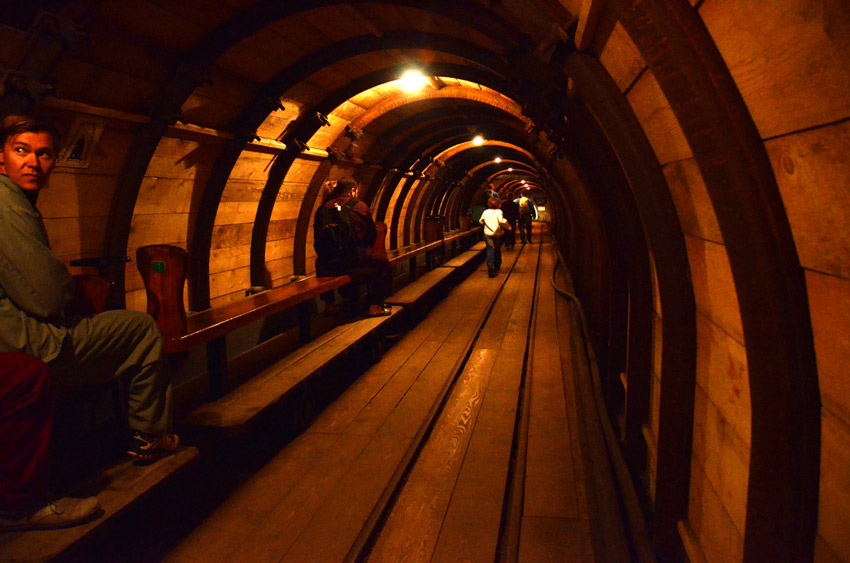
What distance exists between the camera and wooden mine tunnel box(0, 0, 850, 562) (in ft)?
3.89

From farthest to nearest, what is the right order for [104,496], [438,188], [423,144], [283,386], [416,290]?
[438,188]
[423,144]
[416,290]
[283,386]
[104,496]

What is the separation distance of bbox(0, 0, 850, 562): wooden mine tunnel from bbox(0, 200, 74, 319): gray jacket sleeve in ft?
2.40

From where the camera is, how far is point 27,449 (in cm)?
193

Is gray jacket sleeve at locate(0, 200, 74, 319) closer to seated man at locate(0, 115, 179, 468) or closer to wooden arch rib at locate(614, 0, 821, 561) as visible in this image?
seated man at locate(0, 115, 179, 468)

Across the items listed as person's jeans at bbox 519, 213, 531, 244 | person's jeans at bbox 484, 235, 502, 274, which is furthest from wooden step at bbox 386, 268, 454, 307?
person's jeans at bbox 519, 213, 531, 244

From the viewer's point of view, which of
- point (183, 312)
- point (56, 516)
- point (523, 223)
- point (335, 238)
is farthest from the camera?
point (523, 223)

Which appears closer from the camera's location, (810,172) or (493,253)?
(810,172)

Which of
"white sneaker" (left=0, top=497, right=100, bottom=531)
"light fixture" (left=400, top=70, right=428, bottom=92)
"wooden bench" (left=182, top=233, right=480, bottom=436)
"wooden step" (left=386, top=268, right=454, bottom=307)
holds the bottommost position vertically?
"wooden step" (left=386, top=268, right=454, bottom=307)

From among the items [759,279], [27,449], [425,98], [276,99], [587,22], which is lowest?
[27,449]

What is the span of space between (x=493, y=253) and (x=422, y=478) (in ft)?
30.6

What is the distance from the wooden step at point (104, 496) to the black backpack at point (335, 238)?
333 cm

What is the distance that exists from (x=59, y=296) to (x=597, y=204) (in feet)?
12.7

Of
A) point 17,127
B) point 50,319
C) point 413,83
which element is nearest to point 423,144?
point 413,83

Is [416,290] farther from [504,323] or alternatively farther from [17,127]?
[17,127]
